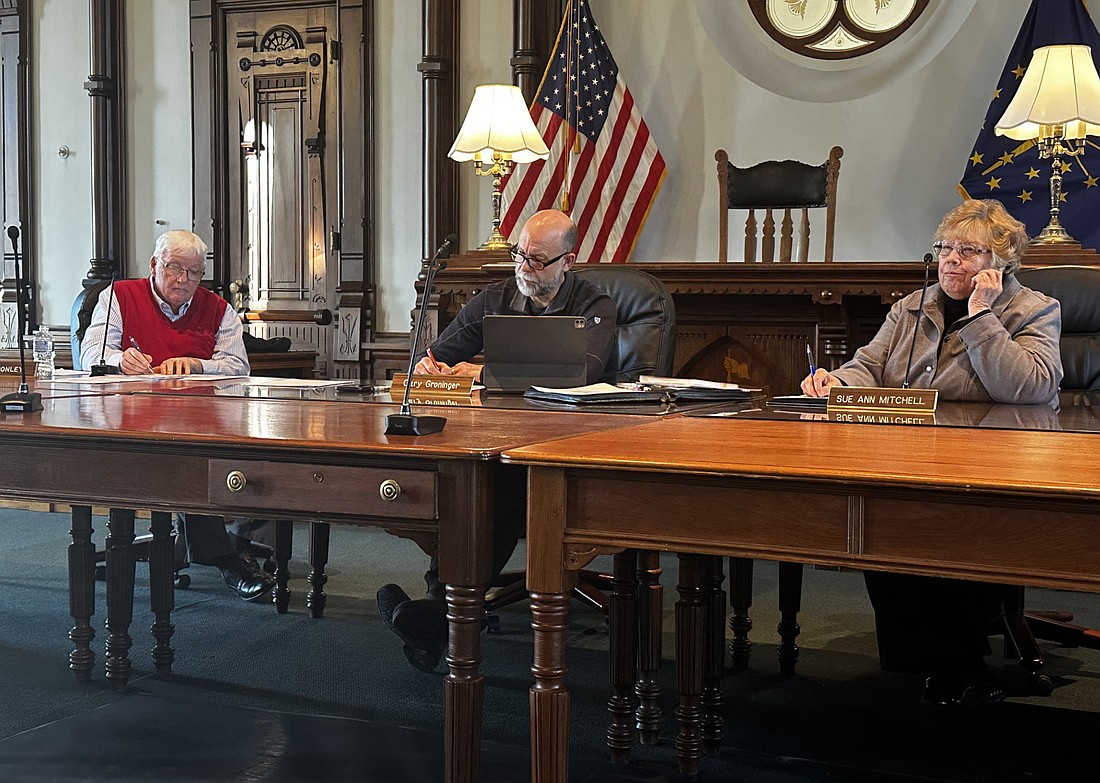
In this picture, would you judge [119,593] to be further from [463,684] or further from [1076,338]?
[1076,338]

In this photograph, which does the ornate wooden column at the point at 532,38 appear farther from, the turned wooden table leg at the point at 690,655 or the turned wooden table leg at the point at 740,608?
the turned wooden table leg at the point at 690,655

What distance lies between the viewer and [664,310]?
3.36 metres

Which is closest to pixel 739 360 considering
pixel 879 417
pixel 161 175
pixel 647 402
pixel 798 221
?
pixel 798 221

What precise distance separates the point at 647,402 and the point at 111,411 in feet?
3.57

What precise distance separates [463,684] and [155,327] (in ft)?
7.73

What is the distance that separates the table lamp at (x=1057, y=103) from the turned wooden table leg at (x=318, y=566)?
112 inches

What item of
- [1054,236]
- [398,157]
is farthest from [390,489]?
[398,157]

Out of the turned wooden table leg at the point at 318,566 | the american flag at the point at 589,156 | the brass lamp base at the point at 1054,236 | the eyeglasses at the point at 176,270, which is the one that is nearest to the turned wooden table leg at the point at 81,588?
the turned wooden table leg at the point at 318,566

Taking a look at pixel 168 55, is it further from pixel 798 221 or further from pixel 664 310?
pixel 664 310

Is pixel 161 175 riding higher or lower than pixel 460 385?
higher

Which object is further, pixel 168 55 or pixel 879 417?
pixel 168 55

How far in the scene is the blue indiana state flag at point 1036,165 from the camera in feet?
16.5

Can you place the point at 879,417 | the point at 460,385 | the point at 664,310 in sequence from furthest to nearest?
the point at 664,310
the point at 460,385
the point at 879,417

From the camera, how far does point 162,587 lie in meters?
2.83
